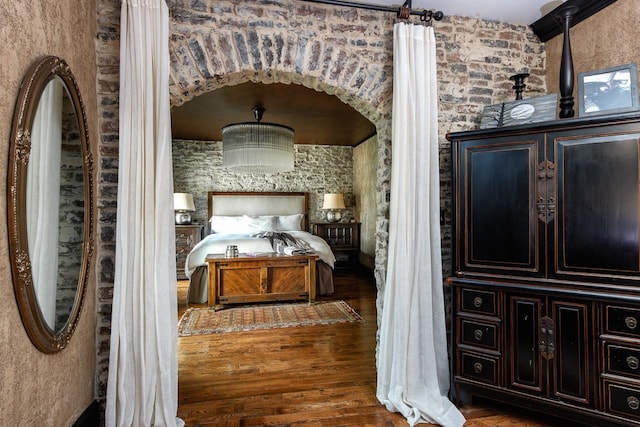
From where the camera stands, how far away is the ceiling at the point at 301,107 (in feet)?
8.36

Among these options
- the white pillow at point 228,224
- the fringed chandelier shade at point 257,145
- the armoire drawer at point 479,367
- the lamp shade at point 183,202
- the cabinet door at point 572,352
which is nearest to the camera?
the cabinet door at point 572,352

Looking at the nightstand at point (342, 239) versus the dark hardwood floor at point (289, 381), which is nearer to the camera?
the dark hardwood floor at point (289, 381)

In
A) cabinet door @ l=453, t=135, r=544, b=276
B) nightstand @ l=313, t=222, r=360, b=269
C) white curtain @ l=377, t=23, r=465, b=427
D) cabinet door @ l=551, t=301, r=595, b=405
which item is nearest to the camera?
cabinet door @ l=551, t=301, r=595, b=405

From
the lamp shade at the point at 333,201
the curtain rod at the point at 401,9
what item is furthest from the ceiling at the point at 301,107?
the lamp shade at the point at 333,201

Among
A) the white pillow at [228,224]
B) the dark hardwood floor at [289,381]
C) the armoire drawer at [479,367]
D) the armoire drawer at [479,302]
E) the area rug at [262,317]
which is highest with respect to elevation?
the white pillow at [228,224]

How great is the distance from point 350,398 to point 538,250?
5.40ft

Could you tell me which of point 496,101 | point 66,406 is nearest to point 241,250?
point 66,406

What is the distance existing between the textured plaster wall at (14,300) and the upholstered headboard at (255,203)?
17.5ft

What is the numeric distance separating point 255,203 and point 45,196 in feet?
19.4

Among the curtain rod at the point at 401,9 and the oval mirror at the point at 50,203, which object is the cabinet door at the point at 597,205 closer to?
the curtain rod at the point at 401,9

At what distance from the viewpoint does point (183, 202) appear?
674cm

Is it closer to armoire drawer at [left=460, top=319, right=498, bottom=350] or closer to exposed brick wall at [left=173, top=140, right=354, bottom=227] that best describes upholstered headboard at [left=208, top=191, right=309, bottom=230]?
exposed brick wall at [left=173, top=140, right=354, bottom=227]

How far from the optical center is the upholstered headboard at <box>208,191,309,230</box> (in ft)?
24.2

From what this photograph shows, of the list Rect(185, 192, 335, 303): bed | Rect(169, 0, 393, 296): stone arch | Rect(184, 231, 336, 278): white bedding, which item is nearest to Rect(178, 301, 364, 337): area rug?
Rect(185, 192, 335, 303): bed
